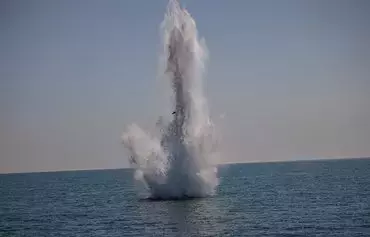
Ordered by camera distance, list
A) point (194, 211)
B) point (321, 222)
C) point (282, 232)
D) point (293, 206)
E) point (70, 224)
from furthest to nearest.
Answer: point (293, 206)
point (194, 211)
point (70, 224)
point (321, 222)
point (282, 232)

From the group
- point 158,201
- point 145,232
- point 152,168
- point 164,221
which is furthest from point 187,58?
point 145,232

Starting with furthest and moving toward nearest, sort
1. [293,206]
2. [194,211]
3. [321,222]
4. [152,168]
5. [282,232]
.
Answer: [152,168], [293,206], [194,211], [321,222], [282,232]

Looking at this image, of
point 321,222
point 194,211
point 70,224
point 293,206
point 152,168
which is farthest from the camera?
point 152,168

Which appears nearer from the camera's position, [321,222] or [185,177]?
[321,222]

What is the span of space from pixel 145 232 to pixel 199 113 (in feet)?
88.9

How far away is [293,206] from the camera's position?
217 ft

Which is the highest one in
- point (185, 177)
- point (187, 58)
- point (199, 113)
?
point (187, 58)

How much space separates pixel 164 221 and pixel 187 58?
27360 mm

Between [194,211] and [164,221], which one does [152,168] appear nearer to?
[194,211]

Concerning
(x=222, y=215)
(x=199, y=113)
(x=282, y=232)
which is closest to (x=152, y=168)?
(x=199, y=113)

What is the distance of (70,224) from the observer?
56156mm

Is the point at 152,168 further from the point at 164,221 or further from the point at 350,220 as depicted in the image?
the point at 350,220

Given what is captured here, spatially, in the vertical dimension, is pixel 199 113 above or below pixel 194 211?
above

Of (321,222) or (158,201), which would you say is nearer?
(321,222)
